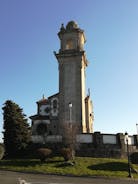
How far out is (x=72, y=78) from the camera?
5775cm

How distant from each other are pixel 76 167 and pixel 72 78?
23630mm

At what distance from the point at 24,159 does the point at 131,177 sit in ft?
49.0

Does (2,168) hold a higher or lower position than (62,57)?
lower

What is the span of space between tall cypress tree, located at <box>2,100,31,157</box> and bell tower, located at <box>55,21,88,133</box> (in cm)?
1092

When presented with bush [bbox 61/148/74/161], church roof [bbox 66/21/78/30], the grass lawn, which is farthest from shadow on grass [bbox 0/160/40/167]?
church roof [bbox 66/21/78/30]

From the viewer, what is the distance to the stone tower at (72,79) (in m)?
55.9

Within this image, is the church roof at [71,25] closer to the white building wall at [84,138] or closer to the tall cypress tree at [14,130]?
the tall cypress tree at [14,130]

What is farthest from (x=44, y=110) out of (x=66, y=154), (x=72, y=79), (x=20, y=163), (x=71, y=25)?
(x=20, y=163)

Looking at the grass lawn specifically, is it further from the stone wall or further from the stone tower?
the stone tower

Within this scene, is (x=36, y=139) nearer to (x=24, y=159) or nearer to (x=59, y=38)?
(x=24, y=159)

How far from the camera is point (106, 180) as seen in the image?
101 ft

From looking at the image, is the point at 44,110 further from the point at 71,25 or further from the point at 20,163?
the point at 20,163

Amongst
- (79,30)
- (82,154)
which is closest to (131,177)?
(82,154)

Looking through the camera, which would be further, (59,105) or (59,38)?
(59,38)
